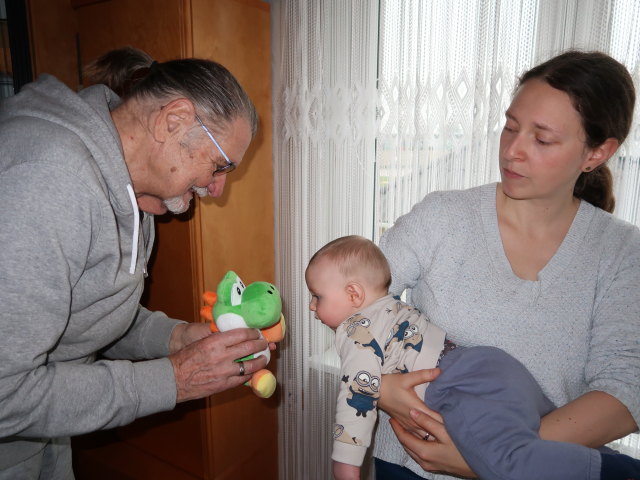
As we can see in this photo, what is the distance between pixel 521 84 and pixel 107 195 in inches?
44.7

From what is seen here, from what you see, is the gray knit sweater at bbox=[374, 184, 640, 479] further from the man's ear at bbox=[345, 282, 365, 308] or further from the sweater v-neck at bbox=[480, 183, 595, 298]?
the man's ear at bbox=[345, 282, 365, 308]

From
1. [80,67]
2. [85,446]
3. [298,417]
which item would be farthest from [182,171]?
[85,446]

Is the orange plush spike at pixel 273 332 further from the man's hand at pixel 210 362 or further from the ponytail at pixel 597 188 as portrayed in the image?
the ponytail at pixel 597 188

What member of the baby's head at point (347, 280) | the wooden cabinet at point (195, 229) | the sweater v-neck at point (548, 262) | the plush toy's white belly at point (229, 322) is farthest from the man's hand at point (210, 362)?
the wooden cabinet at point (195, 229)

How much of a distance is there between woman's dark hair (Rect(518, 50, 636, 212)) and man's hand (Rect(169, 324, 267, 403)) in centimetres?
105

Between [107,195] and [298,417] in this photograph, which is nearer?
[107,195]

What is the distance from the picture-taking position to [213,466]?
6.95 feet

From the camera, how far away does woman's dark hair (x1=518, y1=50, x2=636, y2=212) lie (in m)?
1.07

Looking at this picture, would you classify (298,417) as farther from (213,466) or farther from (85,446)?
(85,446)

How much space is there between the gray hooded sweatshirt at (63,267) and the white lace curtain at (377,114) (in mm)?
1199

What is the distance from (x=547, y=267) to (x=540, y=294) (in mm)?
80

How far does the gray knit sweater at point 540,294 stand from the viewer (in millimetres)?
1062

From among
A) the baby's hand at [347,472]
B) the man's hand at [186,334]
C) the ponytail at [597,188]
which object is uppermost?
the ponytail at [597,188]

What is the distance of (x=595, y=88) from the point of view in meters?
1.07
